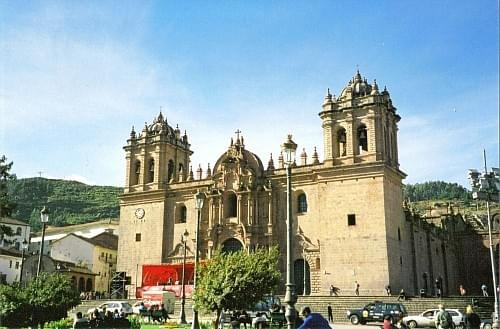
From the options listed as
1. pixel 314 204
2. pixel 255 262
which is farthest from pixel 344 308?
pixel 255 262

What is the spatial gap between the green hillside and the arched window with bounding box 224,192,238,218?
80.2 metres

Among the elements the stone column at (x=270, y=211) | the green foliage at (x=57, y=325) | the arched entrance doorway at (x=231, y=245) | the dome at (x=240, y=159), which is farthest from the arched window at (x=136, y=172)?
the green foliage at (x=57, y=325)

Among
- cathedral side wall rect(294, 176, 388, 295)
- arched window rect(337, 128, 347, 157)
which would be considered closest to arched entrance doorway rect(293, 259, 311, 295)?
cathedral side wall rect(294, 176, 388, 295)

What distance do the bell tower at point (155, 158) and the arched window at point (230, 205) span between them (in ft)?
18.0

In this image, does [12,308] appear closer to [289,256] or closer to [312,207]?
[289,256]

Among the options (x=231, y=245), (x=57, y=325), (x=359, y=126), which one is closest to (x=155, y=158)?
(x=231, y=245)

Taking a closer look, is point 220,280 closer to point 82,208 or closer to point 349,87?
point 349,87

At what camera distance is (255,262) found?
21703mm

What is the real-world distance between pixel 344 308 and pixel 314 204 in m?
10.0

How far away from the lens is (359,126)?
41.5 metres

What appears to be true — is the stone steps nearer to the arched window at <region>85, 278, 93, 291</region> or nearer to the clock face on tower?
the clock face on tower

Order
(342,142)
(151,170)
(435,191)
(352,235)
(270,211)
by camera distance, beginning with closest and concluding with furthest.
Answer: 1. (352,235)
2. (342,142)
3. (270,211)
4. (151,170)
5. (435,191)

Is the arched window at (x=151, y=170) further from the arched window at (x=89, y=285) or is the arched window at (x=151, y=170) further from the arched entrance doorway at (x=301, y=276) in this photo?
the arched window at (x=89, y=285)

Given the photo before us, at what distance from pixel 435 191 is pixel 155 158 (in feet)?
385
